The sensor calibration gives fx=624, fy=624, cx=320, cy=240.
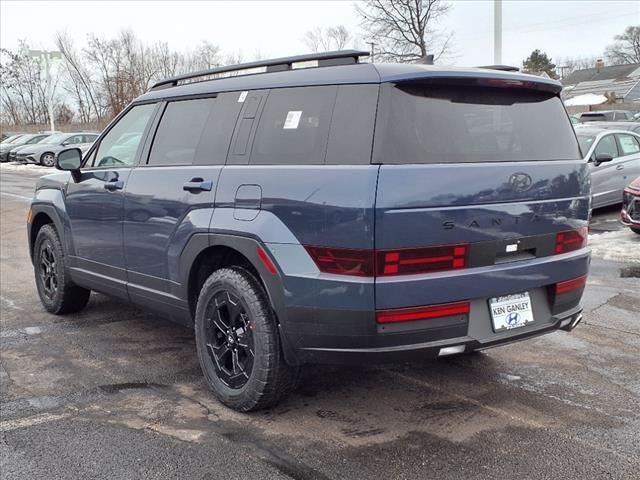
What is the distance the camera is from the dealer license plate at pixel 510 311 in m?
3.28

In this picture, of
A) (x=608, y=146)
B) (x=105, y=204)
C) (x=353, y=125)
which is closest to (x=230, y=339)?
(x=353, y=125)

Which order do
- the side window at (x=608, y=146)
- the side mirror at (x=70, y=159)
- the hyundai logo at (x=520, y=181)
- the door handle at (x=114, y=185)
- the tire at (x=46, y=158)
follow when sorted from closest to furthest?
the hyundai logo at (x=520, y=181) → the door handle at (x=114, y=185) → the side mirror at (x=70, y=159) → the side window at (x=608, y=146) → the tire at (x=46, y=158)

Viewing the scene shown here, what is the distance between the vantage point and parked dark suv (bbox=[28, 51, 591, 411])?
3.02m

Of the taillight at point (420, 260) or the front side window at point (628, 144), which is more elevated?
the front side window at point (628, 144)

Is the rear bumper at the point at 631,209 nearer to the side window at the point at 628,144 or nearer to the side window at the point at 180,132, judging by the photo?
the side window at the point at 628,144

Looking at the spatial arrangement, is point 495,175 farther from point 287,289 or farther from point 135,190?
point 135,190

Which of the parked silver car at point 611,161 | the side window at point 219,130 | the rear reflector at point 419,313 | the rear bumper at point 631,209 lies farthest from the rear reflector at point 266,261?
the parked silver car at point 611,161

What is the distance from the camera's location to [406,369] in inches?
171

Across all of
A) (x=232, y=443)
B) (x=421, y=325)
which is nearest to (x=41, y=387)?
(x=232, y=443)

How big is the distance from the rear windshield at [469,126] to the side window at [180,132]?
154 cm

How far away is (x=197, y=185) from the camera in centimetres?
381

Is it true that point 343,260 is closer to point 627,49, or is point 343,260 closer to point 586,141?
point 586,141

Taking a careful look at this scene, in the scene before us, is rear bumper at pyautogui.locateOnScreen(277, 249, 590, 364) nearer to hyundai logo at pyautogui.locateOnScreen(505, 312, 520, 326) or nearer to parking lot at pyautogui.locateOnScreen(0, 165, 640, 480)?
hyundai logo at pyautogui.locateOnScreen(505, 312, 520, 326)

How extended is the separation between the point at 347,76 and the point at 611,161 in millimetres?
9285
